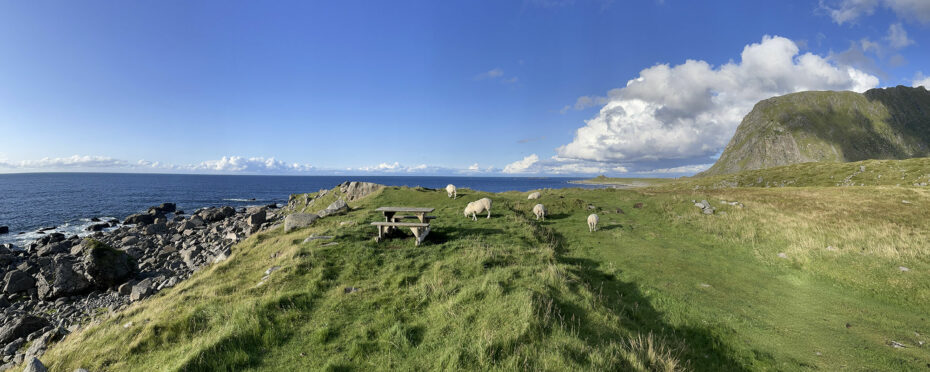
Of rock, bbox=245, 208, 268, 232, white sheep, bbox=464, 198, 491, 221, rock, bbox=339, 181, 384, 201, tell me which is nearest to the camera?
white sheep, bbox=464, 198, 491, 221

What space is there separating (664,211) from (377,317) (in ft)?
100

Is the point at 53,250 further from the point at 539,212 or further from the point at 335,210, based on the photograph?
the point at 539,212

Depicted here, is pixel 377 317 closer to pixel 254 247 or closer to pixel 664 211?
pixel 254 247

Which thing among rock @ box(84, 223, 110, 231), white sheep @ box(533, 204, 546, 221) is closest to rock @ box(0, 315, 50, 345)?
white sheep @ box(533, 204, 546, 221)

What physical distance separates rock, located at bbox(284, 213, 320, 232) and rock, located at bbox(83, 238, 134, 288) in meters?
11.9

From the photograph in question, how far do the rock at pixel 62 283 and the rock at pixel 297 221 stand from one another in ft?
41.3

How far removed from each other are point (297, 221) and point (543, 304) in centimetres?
2007

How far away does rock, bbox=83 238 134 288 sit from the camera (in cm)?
2164

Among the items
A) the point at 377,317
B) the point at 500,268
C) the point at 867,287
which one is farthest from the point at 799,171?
the point at 377,317

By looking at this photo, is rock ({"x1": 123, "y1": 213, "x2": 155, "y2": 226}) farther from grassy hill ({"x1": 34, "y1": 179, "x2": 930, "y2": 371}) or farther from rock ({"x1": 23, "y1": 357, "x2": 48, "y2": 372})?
rock ({"x1": 23, "y1": 357, "x2": 48, "y2": 372})

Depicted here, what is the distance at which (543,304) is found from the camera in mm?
10039

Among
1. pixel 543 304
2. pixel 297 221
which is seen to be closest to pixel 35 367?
pixel 543 304

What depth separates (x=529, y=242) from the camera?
20.2 meters

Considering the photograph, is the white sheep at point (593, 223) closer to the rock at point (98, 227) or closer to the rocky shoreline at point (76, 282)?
the rocky shoreline at point (76, 282)
